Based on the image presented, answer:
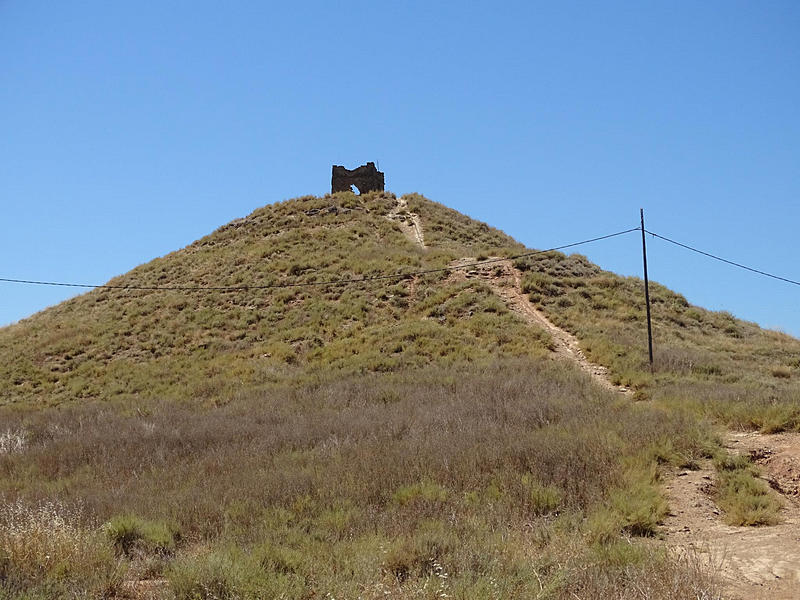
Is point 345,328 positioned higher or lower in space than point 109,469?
higher

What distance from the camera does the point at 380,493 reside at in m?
8.56

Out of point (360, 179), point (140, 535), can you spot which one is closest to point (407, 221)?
point (360, 179)

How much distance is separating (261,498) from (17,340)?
87.4 ft

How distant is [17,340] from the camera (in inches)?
1177

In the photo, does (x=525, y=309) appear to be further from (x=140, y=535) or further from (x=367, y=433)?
(x=140, y=535)

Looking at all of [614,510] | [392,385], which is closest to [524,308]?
[392,385]

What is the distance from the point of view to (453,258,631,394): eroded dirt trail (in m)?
18.7

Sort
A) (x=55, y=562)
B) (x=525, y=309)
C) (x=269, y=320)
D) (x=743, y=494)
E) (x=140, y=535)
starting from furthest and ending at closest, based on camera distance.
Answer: (x=269, y=320) < (x=525, y=309) < (x=743, y=494) < (x=140, y=535) < (x=55, y=562)

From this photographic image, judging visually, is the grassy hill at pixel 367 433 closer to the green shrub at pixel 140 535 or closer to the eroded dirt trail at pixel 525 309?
the green shrub at pixel 140 535

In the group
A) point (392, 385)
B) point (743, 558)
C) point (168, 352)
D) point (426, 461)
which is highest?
point (168, 352)

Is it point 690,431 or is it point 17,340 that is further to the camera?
point 17,340

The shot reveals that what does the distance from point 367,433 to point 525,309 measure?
13378 mm

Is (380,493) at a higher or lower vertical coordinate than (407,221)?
lower

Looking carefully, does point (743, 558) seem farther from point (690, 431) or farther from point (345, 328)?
point (345, 328)
